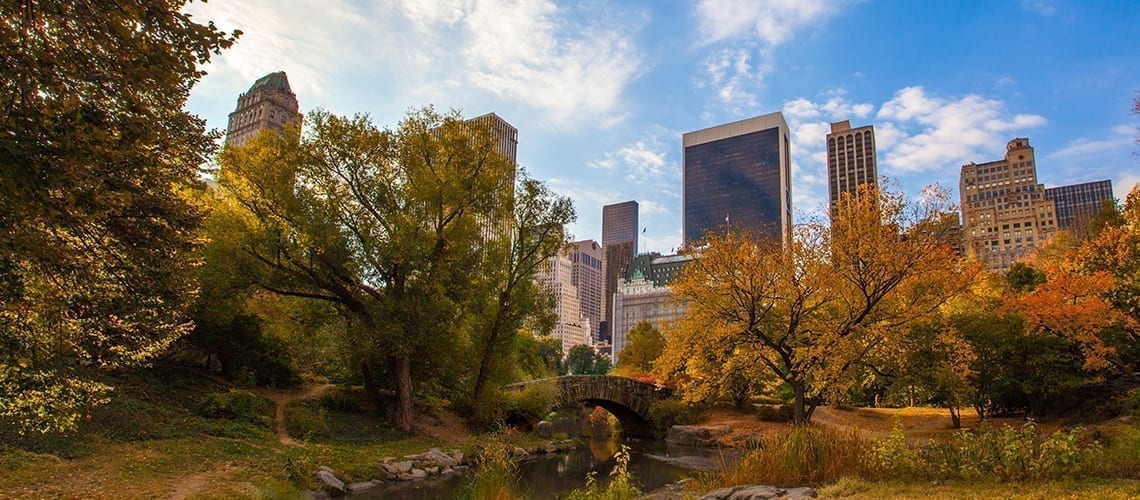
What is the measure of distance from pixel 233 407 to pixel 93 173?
15.0 meters

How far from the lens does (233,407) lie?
728 inches

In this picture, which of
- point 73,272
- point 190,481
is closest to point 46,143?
point 73,272

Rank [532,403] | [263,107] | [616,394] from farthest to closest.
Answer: [263,107] < [616,394] < [532,403]

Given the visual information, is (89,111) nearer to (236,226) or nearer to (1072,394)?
(236,226)

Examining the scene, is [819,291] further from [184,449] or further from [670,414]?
[184,449]

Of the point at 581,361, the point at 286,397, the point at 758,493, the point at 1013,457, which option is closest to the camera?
the point at 1013,457

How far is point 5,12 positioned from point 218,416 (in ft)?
51.1

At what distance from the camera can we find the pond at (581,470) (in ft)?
51.0

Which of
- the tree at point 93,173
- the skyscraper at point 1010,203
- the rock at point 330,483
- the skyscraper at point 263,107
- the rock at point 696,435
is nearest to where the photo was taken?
the tree at point 93,173

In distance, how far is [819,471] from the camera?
10273 millimetres

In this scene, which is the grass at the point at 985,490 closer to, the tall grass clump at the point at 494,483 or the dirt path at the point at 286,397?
the tall grass clump at the point at 494,483

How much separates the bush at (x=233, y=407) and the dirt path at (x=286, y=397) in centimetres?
62

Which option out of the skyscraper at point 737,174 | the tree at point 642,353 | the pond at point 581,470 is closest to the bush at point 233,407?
the pond at point 581,470

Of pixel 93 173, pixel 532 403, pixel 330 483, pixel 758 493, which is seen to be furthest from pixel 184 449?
pixel 532 403
